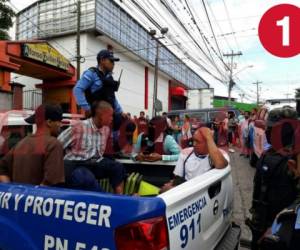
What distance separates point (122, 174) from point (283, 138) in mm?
1438

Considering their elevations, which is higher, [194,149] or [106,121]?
[106,121]

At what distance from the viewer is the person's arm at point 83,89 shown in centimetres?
394

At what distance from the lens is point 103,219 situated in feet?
6.01

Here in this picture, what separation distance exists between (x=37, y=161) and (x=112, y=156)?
1382 millimetres

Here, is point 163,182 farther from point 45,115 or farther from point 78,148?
point 45,115

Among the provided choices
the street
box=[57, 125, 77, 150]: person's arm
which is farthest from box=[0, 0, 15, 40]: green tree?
box=[57, 125, 77, 150]: person's arm

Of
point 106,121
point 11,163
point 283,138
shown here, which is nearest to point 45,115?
point 11,163

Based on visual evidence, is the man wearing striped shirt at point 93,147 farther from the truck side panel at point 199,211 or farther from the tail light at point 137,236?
the tail light at point 137,236

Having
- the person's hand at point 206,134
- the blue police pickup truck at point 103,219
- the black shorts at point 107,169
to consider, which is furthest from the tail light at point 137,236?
the person's hand at point 206,134

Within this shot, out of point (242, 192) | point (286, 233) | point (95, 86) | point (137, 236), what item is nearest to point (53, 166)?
point (137, 236)

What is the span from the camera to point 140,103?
30.0 metres

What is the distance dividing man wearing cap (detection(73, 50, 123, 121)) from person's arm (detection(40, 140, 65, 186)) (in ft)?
4.54

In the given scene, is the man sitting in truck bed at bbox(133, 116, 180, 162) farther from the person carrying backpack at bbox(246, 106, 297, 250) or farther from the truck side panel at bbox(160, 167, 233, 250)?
the truck side panel at bbox(160, 167, 233, 250)

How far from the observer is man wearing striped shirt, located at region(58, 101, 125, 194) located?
325 cm
